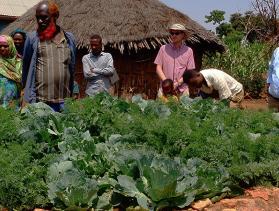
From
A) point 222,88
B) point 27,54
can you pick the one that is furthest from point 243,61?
point 27,54

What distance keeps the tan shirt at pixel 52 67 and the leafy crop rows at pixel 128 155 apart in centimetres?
59

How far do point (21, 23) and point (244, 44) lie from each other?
8.80 m

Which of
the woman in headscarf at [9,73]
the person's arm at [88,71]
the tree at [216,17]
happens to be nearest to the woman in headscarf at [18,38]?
the woman in headscarf at [9,73]

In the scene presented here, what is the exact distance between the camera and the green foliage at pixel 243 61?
19719mm

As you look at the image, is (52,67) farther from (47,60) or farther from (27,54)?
(27,54)

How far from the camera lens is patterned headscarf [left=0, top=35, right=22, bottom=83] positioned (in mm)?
6633

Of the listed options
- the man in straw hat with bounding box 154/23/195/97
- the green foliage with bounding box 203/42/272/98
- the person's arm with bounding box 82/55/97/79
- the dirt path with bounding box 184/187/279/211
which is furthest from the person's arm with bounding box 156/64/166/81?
the green foliage with bounding box 203/42/272/98

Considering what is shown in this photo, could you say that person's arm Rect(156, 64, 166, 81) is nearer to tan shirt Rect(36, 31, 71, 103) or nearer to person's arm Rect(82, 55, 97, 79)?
person's arm Rect(82, 55, 97, 79)

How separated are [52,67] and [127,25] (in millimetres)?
8052

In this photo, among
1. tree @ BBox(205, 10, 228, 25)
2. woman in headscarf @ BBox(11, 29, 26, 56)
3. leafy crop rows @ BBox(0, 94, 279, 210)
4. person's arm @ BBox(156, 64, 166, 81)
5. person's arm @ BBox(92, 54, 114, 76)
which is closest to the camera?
leafy crop rows @ BBox(0, 94, 279, 210)

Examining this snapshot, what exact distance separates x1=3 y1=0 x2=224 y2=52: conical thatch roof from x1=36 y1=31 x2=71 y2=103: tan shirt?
7.23 meters

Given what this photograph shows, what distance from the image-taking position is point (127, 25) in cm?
1366

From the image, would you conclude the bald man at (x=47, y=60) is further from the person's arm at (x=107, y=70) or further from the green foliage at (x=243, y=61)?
the green foliage at (x=243, y=61)

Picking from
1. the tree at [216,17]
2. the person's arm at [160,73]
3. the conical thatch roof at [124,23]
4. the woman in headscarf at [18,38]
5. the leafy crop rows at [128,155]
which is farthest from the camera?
the tree at [216,17]
